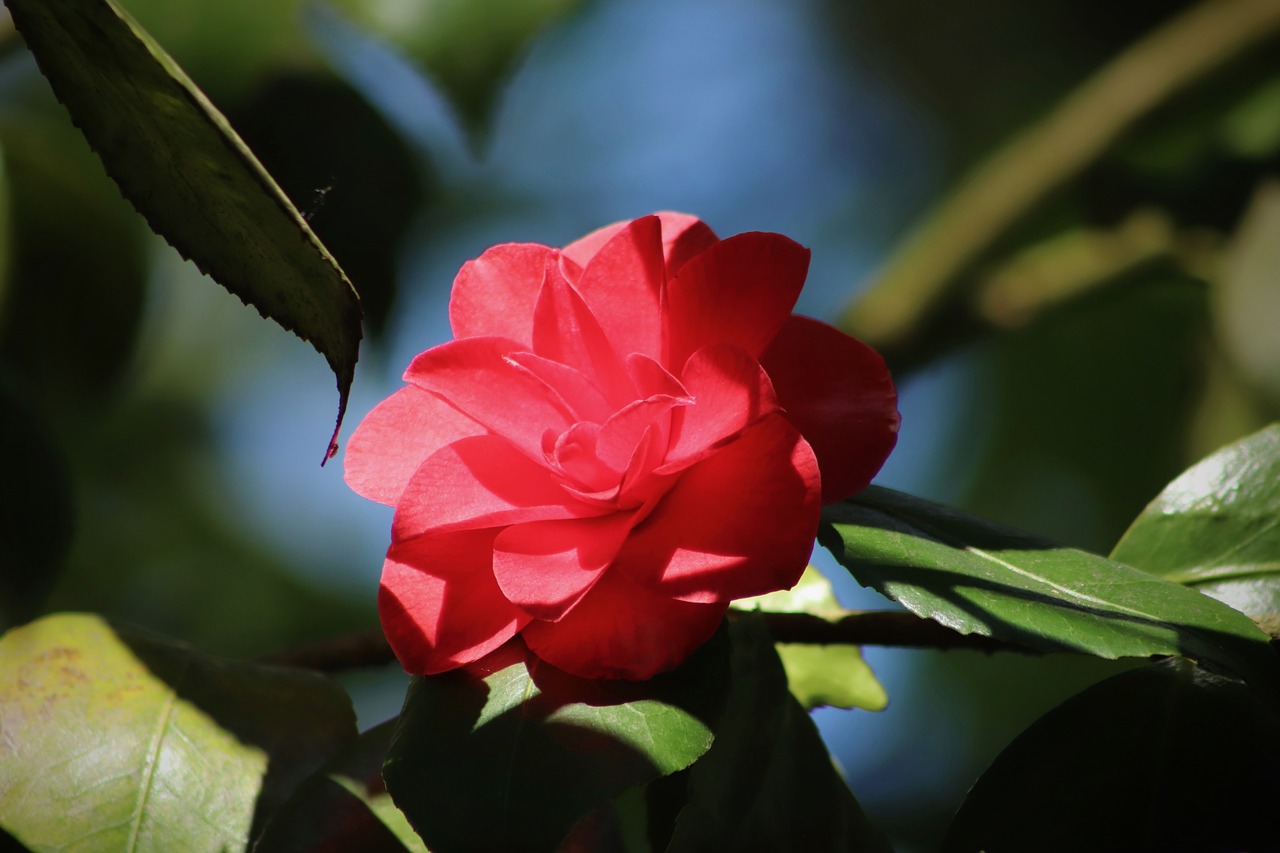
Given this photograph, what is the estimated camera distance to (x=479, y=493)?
0.42 meters

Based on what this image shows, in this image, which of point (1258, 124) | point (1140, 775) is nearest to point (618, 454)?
point (1140, 775)

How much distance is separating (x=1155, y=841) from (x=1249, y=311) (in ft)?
3.25

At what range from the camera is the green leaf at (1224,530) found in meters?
0.49

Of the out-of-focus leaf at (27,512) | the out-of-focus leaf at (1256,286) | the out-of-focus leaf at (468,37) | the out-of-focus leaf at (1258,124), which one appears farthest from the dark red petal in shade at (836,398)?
the out-of-focus leaf at (1258,124)

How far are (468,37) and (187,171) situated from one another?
0.58 meters

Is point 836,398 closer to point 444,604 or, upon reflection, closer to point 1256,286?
point 444,604

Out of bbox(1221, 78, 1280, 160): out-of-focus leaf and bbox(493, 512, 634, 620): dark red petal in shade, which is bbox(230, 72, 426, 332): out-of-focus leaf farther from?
bbox(1221, 78, 1280, 160): out-of-focus leaf

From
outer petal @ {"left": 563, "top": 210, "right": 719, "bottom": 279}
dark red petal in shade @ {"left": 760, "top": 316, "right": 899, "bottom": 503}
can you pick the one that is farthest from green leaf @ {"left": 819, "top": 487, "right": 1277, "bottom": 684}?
outer petal @ {"left": 563, "top": 210, "right": 719, "bottom": 279}

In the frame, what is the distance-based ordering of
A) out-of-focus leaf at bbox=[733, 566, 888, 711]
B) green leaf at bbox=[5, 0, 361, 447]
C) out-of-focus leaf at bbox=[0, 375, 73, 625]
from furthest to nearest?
out-of-focus leaf at bbox=[0, 375, 73, 625]
out-of-focus leaf at bbox=[733, 566, 888, 711]
green leaf at bbox=[5, 0, 361, 447]

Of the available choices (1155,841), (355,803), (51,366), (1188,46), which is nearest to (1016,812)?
(1155,841)

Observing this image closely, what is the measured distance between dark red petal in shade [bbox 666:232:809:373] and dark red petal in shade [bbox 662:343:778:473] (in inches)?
1.1

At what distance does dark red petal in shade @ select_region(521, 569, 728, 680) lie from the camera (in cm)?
39

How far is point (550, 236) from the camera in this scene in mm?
2527

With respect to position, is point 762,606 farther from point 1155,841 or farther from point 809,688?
point 1155,841
